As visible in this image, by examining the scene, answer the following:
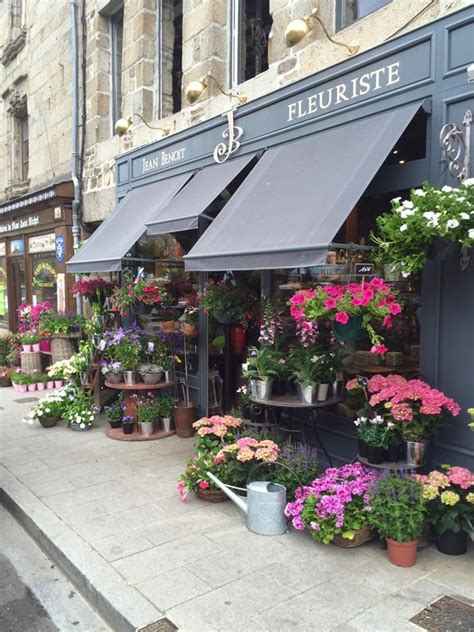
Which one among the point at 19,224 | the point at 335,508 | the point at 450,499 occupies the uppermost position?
the point at 19,224

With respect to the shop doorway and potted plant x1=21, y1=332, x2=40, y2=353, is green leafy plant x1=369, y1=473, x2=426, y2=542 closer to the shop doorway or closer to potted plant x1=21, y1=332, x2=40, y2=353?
potted plant x1=21, y1=332, x2=40, y2=353

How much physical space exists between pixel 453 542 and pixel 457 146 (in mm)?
2850

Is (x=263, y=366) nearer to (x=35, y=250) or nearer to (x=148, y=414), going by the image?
(x=148, y=414)

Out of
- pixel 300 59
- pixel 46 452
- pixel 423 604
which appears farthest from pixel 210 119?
pixel 423 604

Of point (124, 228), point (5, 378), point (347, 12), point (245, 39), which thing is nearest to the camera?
point (347, 12)

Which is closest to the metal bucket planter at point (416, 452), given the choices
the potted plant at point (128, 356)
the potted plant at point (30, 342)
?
the potted plant at point (128, 356)

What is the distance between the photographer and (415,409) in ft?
12.8

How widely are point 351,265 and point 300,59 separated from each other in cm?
252

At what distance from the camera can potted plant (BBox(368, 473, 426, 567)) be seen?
11.5 ft

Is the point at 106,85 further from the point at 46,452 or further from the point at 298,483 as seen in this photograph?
the point at 298,483

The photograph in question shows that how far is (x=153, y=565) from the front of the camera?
3664mm

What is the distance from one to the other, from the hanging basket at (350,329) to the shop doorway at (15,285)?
11454 millimetres

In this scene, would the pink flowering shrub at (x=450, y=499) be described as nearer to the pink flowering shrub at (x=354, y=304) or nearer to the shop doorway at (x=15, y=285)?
the pink flowering shrub at (x=354, y=304)

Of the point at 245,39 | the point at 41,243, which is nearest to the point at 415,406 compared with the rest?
the point at 245,39
